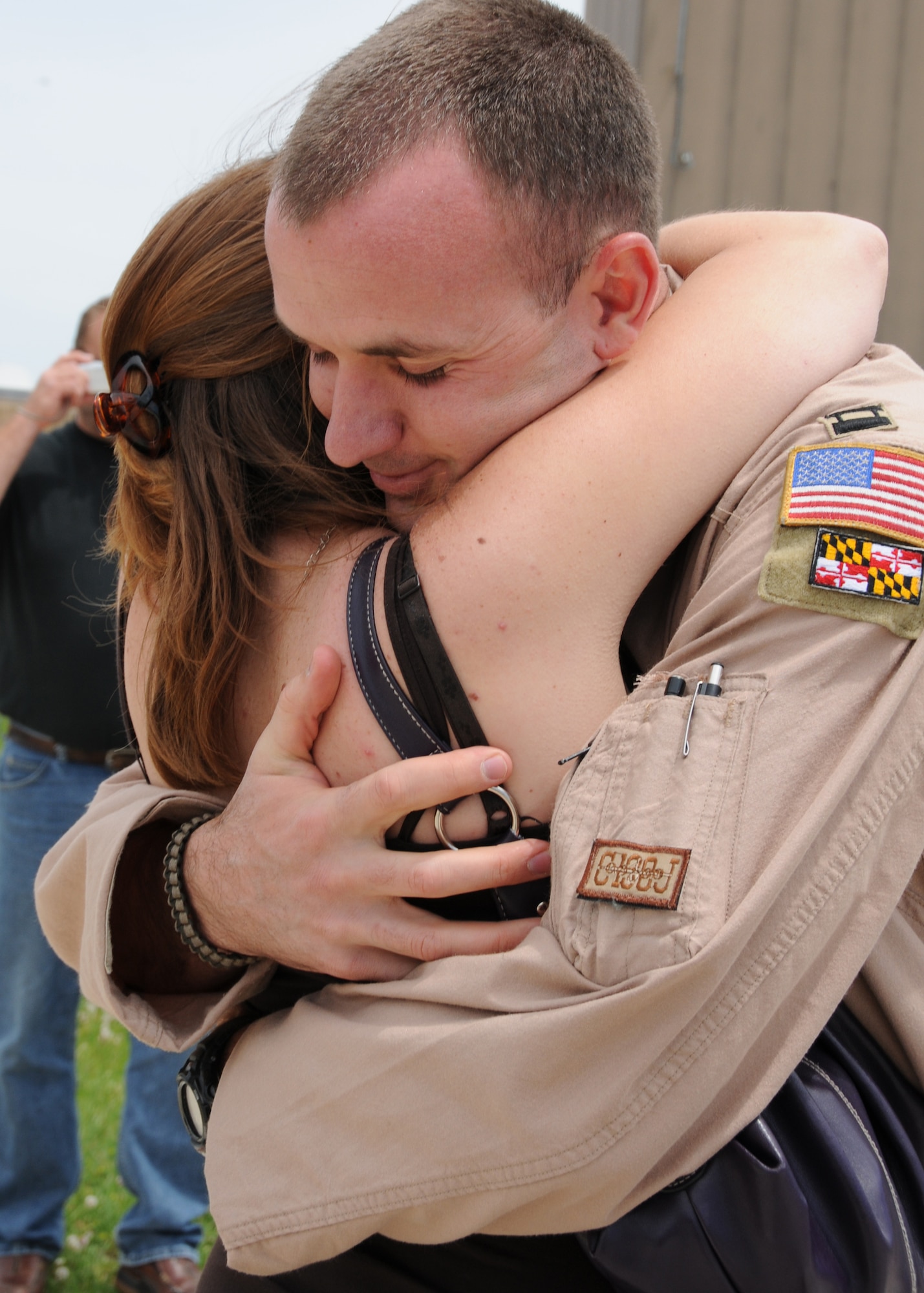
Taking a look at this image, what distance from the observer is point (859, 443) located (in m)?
1.22

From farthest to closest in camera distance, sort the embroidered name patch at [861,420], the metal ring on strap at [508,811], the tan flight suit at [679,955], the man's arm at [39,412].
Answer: the man's arm at [39,412], the metal ring on strap at [508,811], the embroidered name patch at [861,420], the tan flight suit at [679,955]

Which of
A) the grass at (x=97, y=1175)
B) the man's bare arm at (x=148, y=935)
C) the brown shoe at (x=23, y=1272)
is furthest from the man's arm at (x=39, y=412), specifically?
the man's bare arm at (x=148, y=935)

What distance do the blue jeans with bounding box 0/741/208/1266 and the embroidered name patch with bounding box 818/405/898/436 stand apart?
3475 millimetres

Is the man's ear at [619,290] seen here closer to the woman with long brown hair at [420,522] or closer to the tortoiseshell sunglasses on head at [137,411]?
the woman with long brown hair at [420,522]

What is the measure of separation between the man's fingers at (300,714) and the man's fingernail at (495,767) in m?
0.25

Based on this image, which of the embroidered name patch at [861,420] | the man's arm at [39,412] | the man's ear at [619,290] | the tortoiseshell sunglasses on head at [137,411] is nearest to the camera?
the embroidered name patch at [861,420]

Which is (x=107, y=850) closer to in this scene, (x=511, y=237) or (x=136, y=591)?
(x=136, y=591)

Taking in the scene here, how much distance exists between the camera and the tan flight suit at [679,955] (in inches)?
42.5

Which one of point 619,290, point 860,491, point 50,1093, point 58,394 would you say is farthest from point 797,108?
point 50,1093

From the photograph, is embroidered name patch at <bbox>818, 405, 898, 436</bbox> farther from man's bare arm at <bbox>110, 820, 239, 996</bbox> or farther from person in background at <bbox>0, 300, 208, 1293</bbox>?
person in background at <bbox>0, 300, 208, 1293</bbox>

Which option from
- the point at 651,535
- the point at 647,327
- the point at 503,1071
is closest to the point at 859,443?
the point at 651,535

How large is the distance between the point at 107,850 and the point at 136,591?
1.41 ft

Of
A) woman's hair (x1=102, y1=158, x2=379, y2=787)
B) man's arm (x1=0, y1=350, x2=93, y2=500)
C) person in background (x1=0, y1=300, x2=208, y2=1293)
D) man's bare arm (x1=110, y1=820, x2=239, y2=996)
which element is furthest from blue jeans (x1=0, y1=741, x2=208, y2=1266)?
woman's hair (x1=102, y1=158, x2=379, y2=787)

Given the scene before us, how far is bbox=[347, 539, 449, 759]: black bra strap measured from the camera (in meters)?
1.37
